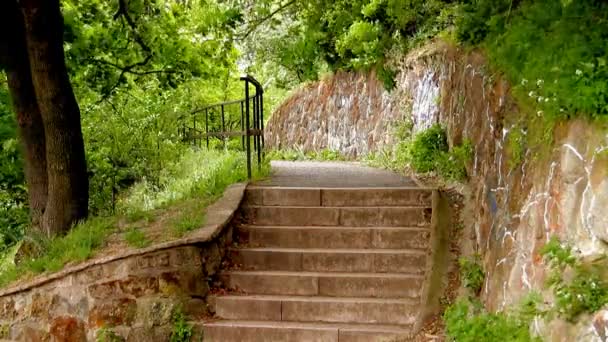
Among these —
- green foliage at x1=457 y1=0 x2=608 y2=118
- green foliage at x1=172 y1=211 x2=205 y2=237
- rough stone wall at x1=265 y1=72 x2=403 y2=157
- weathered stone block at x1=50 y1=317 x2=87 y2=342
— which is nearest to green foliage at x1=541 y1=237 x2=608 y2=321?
green foliage at x1=457 y1=0 x2=608 y2=118

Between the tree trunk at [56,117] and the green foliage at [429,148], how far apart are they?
4.08 meters

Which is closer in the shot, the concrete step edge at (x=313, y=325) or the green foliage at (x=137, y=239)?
the concrete step edge at (x=313, y=325)

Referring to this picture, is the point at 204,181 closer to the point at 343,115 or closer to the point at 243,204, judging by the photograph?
the point at 243,204

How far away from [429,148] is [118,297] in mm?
4500

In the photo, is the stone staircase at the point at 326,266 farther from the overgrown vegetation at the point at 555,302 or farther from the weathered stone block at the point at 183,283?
the overgrown vegetation at the point at 555,302

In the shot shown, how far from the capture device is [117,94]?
11.9 meters

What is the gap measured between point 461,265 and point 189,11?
8339 millimetres

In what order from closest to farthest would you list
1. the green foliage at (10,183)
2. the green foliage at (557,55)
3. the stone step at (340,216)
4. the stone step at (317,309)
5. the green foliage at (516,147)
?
the green foliage at (557,55), the green foliage at (516,147), the stone step at (317,309), the stone step at (340,216), the green foliage at (10,183)

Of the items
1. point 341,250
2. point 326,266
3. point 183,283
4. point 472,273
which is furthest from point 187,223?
point 472,273

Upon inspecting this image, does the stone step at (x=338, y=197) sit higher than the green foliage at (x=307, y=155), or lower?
lower

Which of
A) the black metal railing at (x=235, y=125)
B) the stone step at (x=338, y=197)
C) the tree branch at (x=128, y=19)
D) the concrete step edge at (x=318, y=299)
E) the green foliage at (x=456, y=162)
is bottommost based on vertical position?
the concrete step edge at (x=318, y=299)

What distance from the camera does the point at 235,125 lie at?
19719mm

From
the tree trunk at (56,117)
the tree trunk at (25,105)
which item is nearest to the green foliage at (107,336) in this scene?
the tree trunk at (56,117)

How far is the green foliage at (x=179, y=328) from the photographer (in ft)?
18.8
